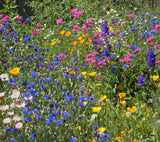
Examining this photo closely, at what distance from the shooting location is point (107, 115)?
279cm

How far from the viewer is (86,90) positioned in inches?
116

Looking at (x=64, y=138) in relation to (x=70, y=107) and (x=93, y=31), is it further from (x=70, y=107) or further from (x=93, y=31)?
(x=93, y=31)

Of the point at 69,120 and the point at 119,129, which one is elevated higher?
the point at 69,120

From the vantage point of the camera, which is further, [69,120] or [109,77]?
[109,77]

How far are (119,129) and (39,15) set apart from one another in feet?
13.9

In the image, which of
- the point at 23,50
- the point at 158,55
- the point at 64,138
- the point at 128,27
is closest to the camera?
the point at 64,138

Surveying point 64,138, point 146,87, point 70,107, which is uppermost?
point 70,107

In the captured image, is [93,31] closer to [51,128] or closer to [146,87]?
[146,87]

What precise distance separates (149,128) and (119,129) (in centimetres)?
27

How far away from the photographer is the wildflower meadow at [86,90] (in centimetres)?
237

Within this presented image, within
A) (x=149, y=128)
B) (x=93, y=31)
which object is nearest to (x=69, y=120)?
(x=149, y=128)

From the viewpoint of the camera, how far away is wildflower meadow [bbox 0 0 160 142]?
93.4 inches

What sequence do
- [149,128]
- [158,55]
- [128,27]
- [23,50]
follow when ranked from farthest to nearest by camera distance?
[128,27], [23,50], [158,55], [149,128]

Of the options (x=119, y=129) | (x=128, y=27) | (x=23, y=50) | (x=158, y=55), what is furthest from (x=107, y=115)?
(x=128, y=27)
